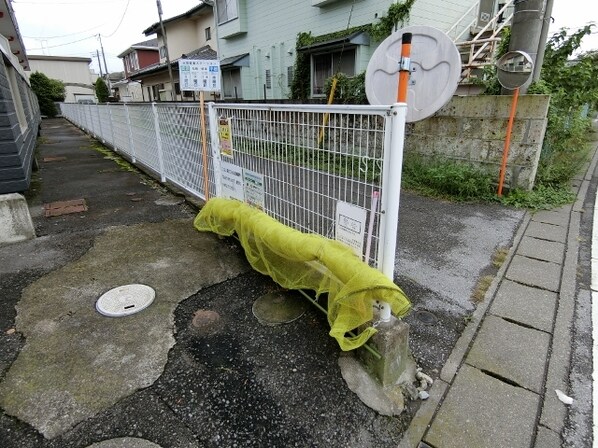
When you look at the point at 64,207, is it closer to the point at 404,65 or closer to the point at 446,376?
the point at 404,65

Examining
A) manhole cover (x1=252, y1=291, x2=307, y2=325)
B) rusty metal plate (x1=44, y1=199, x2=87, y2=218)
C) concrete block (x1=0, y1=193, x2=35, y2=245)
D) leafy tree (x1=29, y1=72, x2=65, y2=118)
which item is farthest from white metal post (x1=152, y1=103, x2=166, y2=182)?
leafy tree (x1=29, y1=72, x2=65, y2=118)

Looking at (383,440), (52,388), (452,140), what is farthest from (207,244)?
(452,140)

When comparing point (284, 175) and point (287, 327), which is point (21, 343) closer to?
point (287, 327)

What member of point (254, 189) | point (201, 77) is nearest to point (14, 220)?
point (201, 77)

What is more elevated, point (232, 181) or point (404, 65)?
point (404, 65)

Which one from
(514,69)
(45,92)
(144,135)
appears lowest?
(144,135)

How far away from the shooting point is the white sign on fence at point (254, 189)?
2.98 meters

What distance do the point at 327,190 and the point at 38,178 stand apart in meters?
7.02

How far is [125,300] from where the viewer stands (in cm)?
257

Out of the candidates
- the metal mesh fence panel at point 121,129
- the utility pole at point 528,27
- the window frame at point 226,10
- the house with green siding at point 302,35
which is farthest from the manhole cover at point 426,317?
the window frame at point 226,10

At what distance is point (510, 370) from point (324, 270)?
1236mm

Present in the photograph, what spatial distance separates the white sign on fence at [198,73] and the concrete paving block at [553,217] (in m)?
4.36

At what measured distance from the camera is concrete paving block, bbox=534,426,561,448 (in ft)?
5.10

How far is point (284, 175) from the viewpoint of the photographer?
266 centimetres
